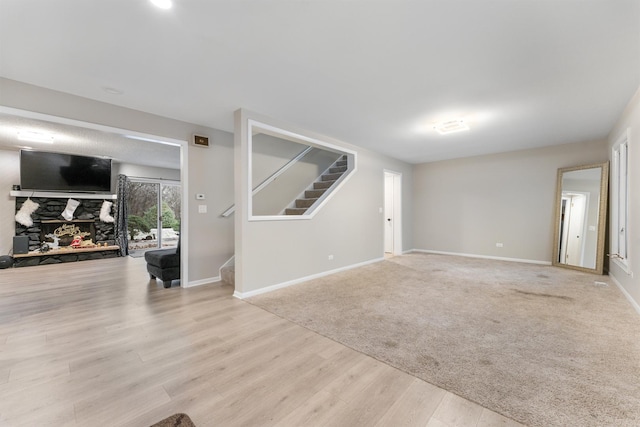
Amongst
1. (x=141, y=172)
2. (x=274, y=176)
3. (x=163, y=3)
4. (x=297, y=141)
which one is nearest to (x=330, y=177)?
(x=274, y=176)

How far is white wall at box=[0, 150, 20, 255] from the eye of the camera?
219 inches

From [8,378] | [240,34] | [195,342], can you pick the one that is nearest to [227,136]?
[240,34]

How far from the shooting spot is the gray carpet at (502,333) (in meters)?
1.55

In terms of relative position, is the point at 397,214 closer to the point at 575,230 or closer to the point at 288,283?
the point at 575,230

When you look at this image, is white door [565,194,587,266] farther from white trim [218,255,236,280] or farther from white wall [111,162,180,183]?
white wall [111,162,180,183]

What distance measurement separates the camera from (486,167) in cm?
610

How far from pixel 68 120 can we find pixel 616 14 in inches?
196

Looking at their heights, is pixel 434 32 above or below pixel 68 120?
above

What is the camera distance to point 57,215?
6246mm

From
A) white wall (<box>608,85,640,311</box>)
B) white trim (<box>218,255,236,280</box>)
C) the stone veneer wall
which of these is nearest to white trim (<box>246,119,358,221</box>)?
white trim (<box>218,255,236,280</box>)

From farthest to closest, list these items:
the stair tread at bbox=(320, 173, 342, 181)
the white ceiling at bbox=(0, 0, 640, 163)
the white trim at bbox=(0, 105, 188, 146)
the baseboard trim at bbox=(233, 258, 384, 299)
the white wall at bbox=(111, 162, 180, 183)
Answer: the white wall at bbox=(111, 162, 180, 183)
the stair tread at bbox=(320, 173, 342, 181)
the baseboard trim at bbox=(233, 258, 384, 299)
the white trim at bbox=(0, 105, 188, 146)
the white ceiling at bbox=(0, 0, 640, 163)

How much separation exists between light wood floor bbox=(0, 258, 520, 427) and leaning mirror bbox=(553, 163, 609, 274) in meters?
5.00

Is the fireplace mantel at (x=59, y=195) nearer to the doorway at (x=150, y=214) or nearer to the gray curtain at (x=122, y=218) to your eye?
the gray curtain at (x=122, y=218)

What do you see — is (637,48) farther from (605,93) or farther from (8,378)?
(8,378)
